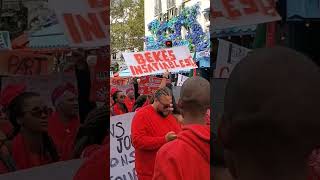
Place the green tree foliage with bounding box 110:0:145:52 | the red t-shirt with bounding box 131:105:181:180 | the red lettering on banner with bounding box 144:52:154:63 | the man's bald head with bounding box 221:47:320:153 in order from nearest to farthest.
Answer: the man's bald head with bounding box 221:47:320:153 → the red t-shirt with bounding box 131:105:181:180 → the red lettering on banner with bounding box 144:52:154:63 → the green tree foliage with bounding box 110:0:145:52

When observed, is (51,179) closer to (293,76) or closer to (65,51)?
(65,51)

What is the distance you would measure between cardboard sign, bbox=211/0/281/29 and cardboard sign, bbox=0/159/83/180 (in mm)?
834

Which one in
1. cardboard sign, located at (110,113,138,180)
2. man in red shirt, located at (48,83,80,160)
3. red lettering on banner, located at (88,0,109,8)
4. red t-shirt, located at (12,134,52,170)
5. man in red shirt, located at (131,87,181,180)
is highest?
red lettering on banner, located at (88,0,109,8)

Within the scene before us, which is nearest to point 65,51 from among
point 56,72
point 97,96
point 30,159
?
point 56,72

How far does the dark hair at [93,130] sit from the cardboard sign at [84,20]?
12.1 inches

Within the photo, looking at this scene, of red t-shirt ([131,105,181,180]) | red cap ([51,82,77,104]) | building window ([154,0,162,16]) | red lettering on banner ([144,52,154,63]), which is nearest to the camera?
red cap ([51,82,77,104])

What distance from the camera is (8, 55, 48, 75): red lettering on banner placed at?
6.07 ft

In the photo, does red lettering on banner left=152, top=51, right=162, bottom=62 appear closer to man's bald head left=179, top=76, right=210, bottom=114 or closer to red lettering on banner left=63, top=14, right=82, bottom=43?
man's bald head left=179, top=76, right=210, bottom=114

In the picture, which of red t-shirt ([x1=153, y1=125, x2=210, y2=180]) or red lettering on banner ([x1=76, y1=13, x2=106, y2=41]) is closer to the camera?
red lettering on banner ([x1=76, y1=13, x2=106, y2=41])

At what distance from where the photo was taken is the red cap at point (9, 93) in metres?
1.82

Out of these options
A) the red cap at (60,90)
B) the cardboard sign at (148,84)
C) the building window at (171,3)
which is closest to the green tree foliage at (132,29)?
the building window at (171,3)

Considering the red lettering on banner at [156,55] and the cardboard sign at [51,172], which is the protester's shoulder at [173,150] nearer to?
the cardboard sign at [51,172]

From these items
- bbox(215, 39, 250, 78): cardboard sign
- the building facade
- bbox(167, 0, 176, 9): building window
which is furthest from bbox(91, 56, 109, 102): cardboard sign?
bbox(167, 0, 176, 9): building window

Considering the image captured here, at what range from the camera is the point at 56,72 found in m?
1.97
